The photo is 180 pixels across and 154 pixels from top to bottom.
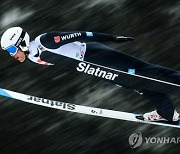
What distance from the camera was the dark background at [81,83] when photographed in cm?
937

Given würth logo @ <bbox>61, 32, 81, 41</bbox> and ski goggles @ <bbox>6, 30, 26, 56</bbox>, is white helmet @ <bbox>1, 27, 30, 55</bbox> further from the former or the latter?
würth logo @ <bbox>61, 32, 81, 41</bbox>

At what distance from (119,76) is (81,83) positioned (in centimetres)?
194

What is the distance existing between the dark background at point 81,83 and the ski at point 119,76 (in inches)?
59.2

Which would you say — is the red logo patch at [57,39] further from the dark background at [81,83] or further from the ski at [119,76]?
the dark background at [81,83]

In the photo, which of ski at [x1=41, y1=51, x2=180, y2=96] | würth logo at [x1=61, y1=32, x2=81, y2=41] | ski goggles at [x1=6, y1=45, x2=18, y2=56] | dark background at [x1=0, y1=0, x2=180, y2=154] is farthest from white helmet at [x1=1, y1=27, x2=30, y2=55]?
dark background at [x1=0, y1=0, x2=180, y2=154]

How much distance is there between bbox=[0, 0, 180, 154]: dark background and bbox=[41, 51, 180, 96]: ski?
1504 mm

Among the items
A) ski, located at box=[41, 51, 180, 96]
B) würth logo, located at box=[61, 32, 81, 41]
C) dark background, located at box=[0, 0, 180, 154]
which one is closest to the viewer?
würth logo, located at box=[61, 32, 81, 41]

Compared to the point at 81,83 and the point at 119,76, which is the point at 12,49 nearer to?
the point at 119,76

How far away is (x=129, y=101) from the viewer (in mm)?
9336

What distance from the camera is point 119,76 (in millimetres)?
7727

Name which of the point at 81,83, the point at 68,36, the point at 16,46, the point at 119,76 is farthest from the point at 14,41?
the point at 81,83

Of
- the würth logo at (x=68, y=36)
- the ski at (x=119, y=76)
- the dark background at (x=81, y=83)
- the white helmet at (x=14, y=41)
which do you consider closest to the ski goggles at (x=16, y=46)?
the white helmet at (x=14, y=41)

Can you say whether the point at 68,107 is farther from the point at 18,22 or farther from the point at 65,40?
the point at 18,22

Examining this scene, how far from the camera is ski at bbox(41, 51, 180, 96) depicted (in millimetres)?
7641
